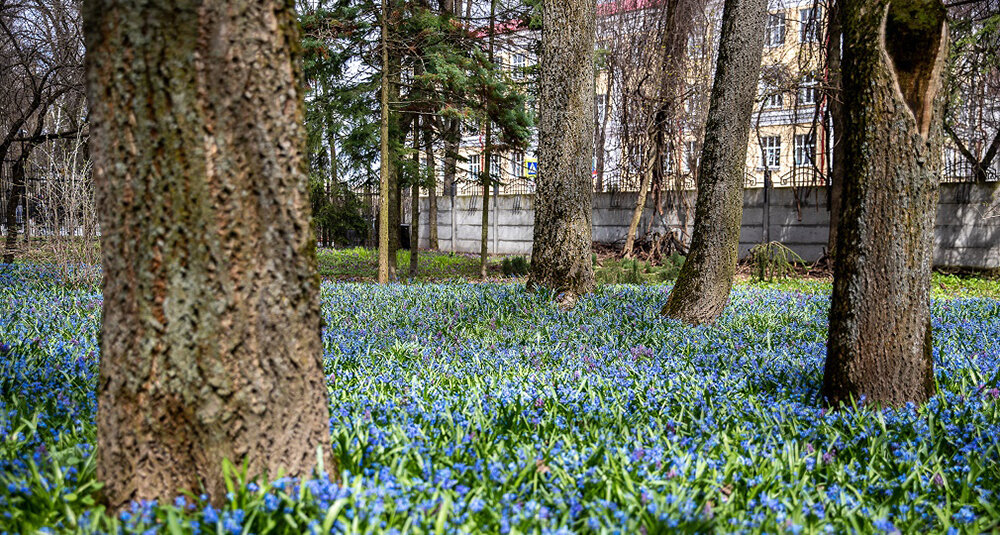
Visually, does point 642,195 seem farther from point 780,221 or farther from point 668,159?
point 780,221

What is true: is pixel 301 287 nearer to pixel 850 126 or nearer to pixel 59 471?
pixel 59 471

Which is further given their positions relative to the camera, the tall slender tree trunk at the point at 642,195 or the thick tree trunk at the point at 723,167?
the tall slender tree trunk at the point at 642,195

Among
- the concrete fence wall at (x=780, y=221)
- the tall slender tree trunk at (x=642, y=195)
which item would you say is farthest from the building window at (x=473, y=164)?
the tall slender tree trunk at (x=642, y=195)

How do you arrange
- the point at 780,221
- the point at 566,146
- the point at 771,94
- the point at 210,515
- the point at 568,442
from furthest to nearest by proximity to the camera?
the point at 780,221 → the point at 771,94 → the point at 566,146 → the point at 568,442 → the point at 210,515

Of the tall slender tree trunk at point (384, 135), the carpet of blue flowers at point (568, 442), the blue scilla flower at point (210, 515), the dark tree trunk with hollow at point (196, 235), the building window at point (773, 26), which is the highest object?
the building window at point (773, 26)

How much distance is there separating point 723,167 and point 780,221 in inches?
402

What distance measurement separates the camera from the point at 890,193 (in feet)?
11.3

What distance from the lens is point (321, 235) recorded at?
859 inches

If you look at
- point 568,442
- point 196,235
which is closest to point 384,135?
point 568,442

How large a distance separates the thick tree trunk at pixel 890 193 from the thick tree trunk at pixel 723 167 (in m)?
2.70

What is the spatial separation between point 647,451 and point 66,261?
8.56 m

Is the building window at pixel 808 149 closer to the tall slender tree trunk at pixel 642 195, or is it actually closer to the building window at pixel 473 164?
the tall slender tree trunk at pixel 642 195

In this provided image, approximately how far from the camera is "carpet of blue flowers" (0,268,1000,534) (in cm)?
200

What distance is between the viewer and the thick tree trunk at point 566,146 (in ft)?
24.3
